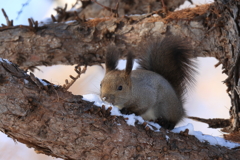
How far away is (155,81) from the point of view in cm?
211

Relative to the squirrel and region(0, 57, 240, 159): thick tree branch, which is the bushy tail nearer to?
the squirrel

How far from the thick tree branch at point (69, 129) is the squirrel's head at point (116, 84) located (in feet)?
1.09

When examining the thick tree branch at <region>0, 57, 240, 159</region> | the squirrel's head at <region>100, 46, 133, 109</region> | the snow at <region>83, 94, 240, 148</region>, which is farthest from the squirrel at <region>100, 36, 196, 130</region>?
the thick tree branch at <region>0, 57, 240, 159</region>

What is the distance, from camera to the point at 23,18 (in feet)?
11.2

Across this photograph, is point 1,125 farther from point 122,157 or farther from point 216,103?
point 216,103

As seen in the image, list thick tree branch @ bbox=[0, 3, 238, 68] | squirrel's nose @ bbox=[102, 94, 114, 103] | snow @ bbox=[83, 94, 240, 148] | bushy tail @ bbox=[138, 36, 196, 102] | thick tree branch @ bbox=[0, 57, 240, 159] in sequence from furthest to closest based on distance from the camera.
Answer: thick tree branch @ bbox=[0, 3, 238, 68]
bushy tail @ bbox=[138, 36, 196, 102]
squirrel's nose @ bbox=[102, 94, 114, 103]
snow @ bbox=[83, 94, 240, 148]
thick tree branch @ bbox=[0, 57, 240, 159]

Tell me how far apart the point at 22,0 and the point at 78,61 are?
4.90ft

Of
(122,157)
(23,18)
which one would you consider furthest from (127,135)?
(23,18)

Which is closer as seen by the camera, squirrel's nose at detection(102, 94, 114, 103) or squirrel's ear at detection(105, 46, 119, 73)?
squirrel's nose at detection(102, 94, 114, 103)

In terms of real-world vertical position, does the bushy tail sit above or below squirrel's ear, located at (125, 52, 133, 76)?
above

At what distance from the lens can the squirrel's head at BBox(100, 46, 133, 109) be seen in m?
1.90

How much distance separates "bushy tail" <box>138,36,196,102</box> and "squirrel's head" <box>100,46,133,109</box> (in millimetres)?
362

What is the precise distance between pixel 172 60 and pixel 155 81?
0.28 meters

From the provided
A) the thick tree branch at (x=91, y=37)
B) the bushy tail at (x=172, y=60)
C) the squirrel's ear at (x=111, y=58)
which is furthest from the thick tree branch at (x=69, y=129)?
the thick tree branch at (x=91, y=37)
